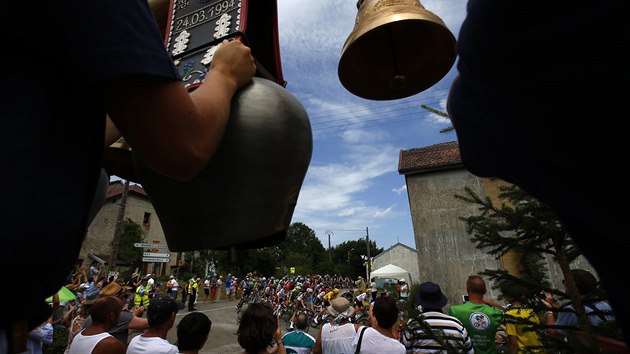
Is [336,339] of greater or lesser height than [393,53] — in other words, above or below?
below

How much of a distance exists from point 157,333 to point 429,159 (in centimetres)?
1883

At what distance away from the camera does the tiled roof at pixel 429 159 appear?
1952cm

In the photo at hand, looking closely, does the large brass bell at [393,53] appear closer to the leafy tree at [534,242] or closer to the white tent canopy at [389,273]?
the leafy tree at [534,242]

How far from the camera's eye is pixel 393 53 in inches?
80.5

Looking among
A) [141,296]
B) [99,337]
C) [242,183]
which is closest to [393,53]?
[242,183]

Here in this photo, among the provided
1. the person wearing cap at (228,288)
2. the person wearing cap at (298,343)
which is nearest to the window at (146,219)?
Answer: the person wearing cap at (228,288)

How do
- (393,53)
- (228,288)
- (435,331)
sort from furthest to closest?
1. (228,288)
2. (435,331)
3. (393,53)

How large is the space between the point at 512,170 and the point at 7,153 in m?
1.03

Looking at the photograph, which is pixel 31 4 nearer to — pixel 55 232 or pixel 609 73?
pixel 55 232

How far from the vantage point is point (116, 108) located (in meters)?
0.71

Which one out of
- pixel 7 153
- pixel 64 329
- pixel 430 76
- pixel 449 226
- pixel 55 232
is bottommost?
pixel 64 329

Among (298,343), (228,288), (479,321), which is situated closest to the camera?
(479,321)

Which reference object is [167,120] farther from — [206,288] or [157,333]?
[206,288]

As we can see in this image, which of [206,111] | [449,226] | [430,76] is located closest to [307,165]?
[206,111]
